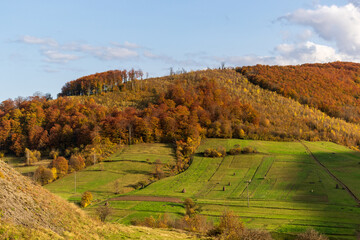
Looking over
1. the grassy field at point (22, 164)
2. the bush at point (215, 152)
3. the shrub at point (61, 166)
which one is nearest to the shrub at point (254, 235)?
the bush at point (215, 152)

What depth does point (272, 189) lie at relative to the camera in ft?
319

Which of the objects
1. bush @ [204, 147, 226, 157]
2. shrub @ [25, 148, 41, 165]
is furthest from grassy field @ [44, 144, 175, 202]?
shrub @ [25, 148, 41, 165]

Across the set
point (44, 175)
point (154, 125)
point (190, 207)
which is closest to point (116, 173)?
point (44, 175)

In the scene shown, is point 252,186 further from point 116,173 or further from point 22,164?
point 22,164

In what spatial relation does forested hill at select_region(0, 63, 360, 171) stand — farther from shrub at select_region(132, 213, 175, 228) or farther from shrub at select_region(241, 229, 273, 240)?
shrub at select_region(241, 229, 273, 240)

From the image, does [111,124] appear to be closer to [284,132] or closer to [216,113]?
[216,113]

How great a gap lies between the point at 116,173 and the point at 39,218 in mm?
88605

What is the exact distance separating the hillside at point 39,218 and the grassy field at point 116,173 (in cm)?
5974

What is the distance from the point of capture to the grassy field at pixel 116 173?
102 m

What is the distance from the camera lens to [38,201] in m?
32.3

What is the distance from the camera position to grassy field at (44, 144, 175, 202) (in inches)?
4033

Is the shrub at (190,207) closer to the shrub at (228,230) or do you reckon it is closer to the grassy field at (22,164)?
the shrub at (228,230)

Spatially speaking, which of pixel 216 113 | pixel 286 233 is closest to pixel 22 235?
pixel 286 233

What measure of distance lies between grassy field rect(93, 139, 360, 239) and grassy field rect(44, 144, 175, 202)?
359 cm
